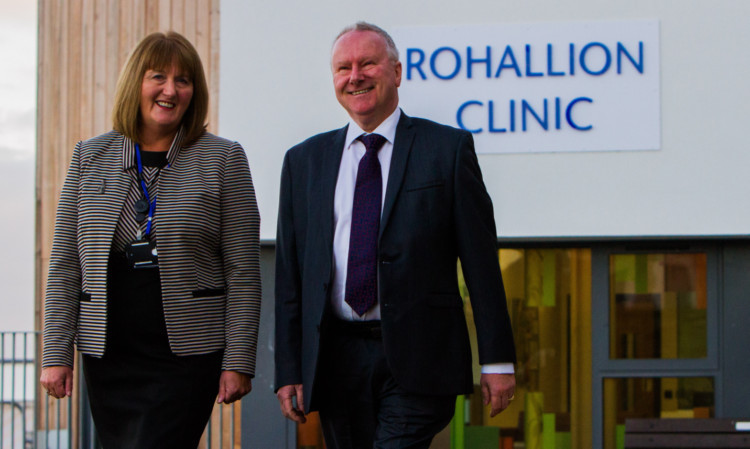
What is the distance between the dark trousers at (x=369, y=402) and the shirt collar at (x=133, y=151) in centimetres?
80

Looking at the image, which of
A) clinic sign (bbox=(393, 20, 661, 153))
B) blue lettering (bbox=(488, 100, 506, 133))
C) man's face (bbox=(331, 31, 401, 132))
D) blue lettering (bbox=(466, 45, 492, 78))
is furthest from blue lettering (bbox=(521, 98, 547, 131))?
man's face (bbox=(331, 31, 401, 132))

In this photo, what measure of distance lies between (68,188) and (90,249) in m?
0.26

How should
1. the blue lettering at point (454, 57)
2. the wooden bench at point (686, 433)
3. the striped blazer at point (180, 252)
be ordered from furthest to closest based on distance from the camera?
the blue lettering at point (454, 57)
the wooden bench at point (686, 433)
the striped blazer at point (180, 252)

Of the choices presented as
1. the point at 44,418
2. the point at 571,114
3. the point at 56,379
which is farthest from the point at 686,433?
the point at 44,418

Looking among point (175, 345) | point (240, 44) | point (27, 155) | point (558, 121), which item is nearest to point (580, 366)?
point (558, 121)

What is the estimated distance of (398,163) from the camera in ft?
10.1

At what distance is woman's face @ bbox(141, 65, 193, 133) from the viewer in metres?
3.20

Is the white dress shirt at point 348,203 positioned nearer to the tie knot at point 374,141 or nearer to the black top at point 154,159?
the tie knot at point 374,141

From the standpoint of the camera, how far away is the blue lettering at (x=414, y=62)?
5.59 m

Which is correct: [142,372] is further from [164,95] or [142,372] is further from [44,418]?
[44,418]

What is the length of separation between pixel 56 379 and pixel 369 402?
101 centimetres

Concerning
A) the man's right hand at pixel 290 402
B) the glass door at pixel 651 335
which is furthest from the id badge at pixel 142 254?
the glass door at pixel 651 335

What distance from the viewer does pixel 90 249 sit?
312 centimetres

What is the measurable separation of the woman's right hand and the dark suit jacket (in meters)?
0.69
